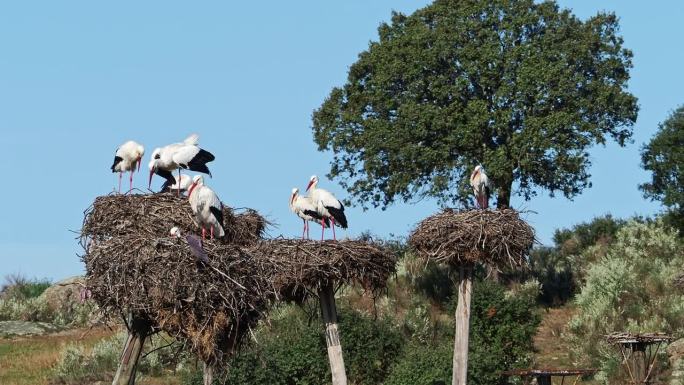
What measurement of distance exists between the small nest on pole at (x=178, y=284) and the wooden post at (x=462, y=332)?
253 inches

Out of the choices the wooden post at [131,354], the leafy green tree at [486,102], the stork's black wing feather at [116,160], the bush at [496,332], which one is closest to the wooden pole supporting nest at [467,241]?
the bush at [496,332]

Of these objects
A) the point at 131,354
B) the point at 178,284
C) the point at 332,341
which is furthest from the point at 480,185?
the point at 178,284

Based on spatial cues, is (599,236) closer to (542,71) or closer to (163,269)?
(542,71)

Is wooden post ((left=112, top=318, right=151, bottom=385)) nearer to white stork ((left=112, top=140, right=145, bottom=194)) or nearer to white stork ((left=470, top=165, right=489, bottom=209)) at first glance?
white stork ((left=112, top=140, right=145, bottom=194))

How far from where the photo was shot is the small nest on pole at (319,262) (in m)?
23.0

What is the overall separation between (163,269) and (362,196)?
25265 mm

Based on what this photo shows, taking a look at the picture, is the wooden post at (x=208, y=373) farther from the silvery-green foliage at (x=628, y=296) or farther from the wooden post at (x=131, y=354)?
the silvery-green foliage at (x=628, y=296)

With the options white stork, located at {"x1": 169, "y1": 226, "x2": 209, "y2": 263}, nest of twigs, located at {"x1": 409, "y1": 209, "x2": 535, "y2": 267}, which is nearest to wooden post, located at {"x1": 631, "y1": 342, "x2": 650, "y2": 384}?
nest of twigs, located at {"x1": 409, "y1": 209, "x2": 535, "y2": 267}

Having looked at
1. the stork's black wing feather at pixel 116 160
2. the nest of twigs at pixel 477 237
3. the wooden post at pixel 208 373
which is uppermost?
the stork's black wing feather at pixel 116 160

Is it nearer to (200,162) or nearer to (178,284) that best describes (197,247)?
(178,284)

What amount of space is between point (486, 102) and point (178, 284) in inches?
976

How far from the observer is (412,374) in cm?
2759

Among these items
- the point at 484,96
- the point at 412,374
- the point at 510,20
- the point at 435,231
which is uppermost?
the point at 510,20

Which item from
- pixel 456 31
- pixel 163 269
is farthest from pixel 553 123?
pixel 163 269
